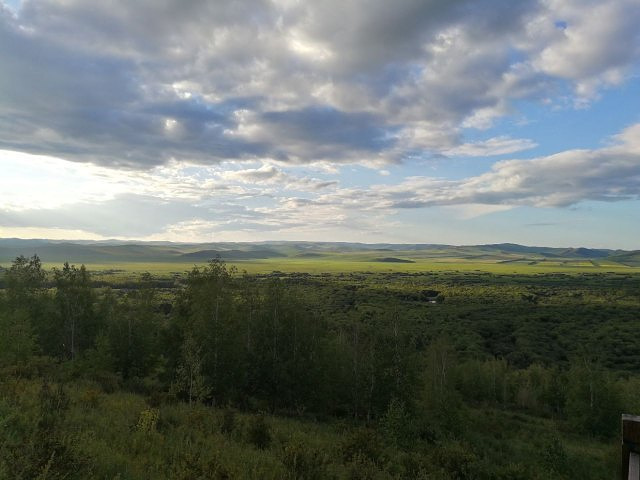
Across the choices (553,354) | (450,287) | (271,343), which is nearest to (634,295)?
(450,287)

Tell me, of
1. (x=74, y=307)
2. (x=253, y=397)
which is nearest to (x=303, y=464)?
(x=253, y=397)

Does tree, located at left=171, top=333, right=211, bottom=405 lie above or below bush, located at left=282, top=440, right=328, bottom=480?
below

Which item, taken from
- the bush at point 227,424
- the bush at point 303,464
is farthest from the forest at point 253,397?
the bush at point 227,424

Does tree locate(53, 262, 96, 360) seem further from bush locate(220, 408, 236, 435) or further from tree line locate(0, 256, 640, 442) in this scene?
bush locate(220, 408, 236, 435)

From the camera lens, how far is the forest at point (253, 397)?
12.0 meters

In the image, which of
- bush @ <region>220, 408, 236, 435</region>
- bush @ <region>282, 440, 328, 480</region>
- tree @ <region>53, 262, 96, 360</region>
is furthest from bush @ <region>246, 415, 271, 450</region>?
tree @ <region>53, 262, 96, 360</region>

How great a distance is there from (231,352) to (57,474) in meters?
24.2

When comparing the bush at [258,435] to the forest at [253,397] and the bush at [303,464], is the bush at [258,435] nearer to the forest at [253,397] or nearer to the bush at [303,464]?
the forest at [253,397]

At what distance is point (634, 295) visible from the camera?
137250 millimetres

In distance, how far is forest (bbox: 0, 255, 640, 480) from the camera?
1197 centimetres

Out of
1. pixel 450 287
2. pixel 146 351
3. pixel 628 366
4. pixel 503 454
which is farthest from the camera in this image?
pixel 450 287

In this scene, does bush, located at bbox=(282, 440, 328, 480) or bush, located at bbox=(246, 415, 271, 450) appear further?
bush, located at bbox=(246, 415, 271, 450)

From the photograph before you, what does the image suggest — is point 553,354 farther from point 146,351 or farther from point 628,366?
point 146,351

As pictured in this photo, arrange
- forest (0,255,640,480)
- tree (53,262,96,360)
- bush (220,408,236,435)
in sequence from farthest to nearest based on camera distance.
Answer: tree (53,262,96,360), bush (220,408,236,435), forest (0,255,640,480)
